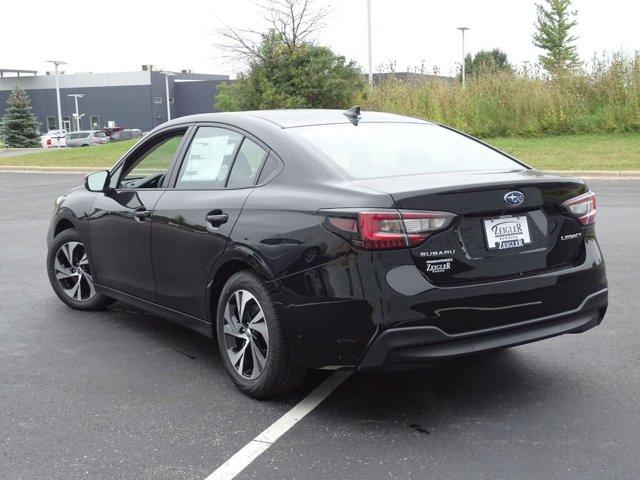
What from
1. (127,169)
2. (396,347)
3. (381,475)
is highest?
(127,169)

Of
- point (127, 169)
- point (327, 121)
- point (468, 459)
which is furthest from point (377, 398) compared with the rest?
point (127, 169)

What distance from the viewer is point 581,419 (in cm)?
395

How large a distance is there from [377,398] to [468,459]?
2.98 ft

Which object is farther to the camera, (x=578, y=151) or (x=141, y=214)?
(x=578, y=151)

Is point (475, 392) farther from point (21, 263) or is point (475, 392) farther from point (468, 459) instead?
point (21, 263)

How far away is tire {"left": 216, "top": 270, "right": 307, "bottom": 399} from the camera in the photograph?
409 centimetres

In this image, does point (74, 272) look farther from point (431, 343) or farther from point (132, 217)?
point (431, 343)

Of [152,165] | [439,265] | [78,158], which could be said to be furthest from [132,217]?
[78,158]

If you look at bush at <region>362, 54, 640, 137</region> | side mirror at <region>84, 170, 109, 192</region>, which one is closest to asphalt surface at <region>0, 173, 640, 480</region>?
side mirror at <region>84, 170, 109, 192</region>

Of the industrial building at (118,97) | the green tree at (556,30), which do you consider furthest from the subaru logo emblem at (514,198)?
the industrial building at (118,97)

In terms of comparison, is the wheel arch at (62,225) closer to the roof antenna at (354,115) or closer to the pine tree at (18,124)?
the roof antenna at (354,115)

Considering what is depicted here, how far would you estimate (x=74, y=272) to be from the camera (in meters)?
6.45

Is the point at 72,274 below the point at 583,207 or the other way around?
below

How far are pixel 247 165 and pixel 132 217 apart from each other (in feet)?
3.73
